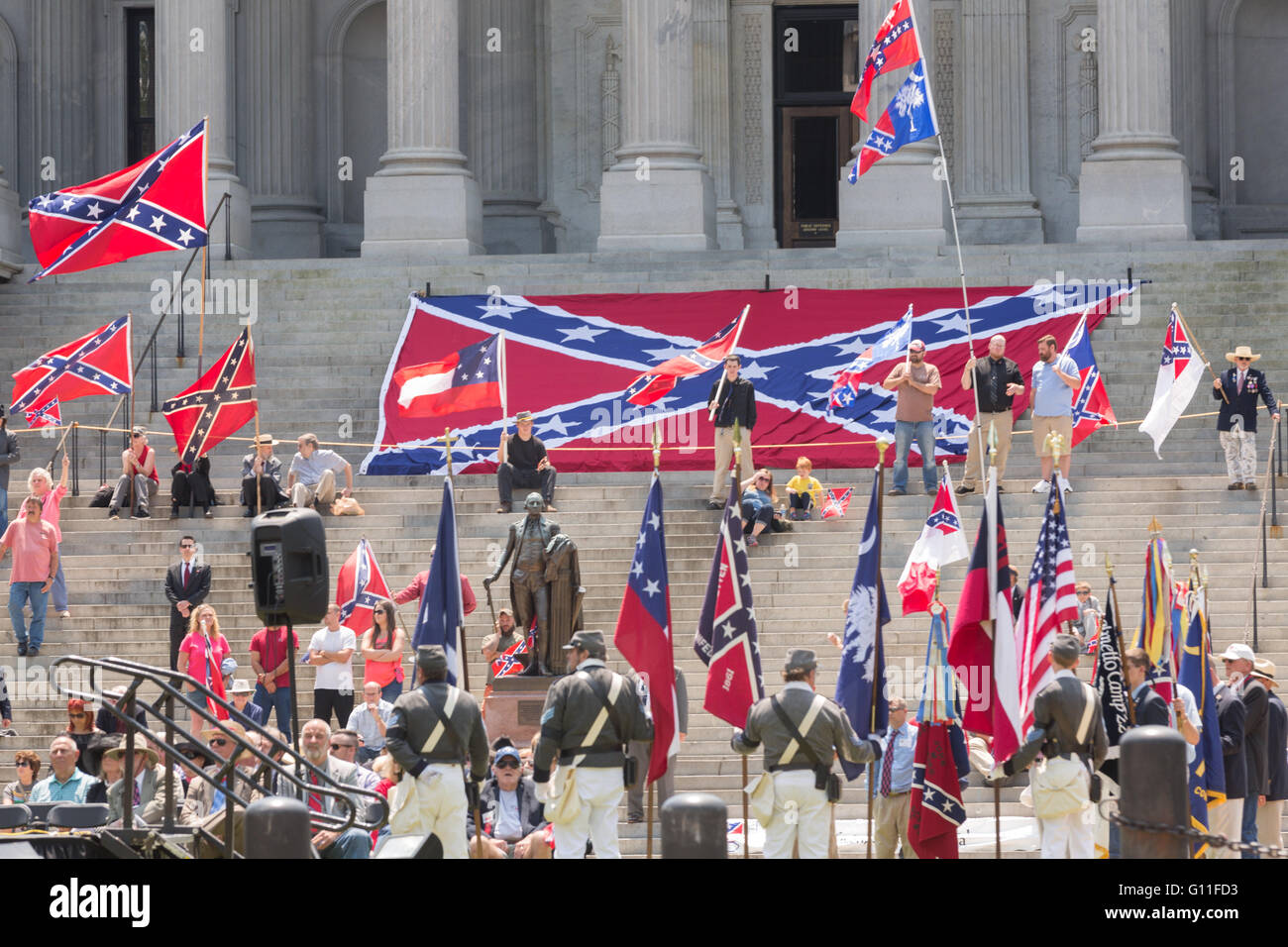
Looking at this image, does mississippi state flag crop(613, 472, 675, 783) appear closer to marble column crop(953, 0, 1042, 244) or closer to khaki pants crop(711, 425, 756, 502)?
khaki pants crop(711, 425, 756, 502)

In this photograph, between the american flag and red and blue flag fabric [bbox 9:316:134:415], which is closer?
the american flag

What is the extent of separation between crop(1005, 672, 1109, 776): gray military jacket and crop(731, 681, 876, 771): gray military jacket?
101 cm

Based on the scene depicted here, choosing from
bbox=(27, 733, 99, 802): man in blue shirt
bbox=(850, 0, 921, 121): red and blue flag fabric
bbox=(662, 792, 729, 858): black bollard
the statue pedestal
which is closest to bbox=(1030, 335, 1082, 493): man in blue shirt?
bbox=(850, 0, 921, 121): red and blue flag fabric

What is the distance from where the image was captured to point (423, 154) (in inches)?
1264

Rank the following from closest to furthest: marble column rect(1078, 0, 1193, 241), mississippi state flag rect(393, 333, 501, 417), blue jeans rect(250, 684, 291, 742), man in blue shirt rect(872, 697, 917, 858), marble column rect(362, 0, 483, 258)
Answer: man in blue shirt rect(872, 697, 917, 858) → blue jeans rect(250, 684, 291, 742) → mississippi state flag rect(393, 333, 501, 417) → marble column rect(1078, 0, 1193, 241) → marble column rect(362, 0, 483, 258)

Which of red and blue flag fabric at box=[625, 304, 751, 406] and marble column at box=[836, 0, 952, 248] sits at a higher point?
marble column at box=[836, 0, 952, 248]

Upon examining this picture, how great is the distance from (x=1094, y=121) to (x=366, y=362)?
523 inches

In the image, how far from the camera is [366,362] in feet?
94.8

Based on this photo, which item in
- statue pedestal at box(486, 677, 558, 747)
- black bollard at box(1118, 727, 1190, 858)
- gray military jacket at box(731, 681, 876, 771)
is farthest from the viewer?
statue pedestal at box(486, 677, 558, 747)

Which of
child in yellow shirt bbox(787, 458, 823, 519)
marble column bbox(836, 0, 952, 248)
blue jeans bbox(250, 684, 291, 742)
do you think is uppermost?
A: marble column bbox(836, 0, 952, 248)

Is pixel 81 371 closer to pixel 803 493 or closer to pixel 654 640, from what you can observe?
pixel 803 493

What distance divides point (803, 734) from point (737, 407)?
9.84 meters

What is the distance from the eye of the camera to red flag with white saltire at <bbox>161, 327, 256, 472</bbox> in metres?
23.4
